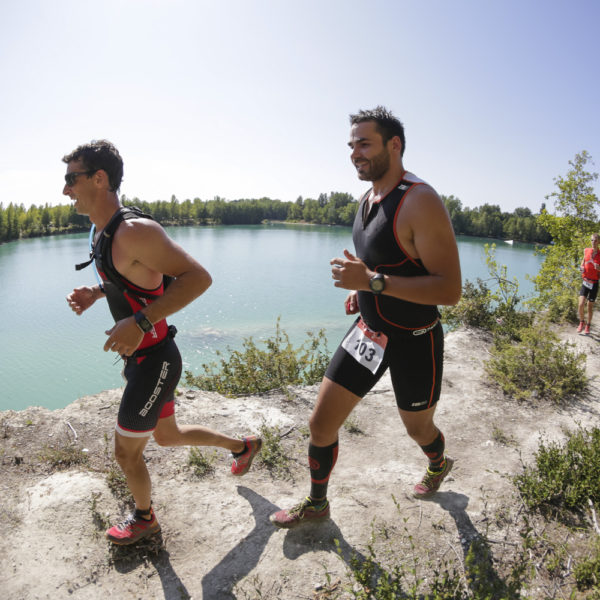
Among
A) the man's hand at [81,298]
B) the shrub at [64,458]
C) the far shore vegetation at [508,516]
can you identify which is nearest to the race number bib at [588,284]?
the far shore vegetation at [508,516]

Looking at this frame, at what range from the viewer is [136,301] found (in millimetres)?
2449

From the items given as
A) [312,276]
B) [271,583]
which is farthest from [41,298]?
[271,583]

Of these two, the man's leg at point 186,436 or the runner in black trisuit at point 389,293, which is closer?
the runner in black trisuit at point 389,293

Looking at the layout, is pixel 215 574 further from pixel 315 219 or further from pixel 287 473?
pixel 315 219

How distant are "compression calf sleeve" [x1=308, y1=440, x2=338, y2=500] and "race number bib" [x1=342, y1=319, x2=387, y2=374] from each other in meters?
0.64

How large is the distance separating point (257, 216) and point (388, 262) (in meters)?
130

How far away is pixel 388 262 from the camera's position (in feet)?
8.07

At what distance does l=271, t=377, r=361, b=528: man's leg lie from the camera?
2.61m

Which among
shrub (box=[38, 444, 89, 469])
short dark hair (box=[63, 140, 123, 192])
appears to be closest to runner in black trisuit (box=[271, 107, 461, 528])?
short dark hair (box=[63, 140, 123, 192])

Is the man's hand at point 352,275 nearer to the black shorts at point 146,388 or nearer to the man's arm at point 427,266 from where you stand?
the man's arm at point 427,266

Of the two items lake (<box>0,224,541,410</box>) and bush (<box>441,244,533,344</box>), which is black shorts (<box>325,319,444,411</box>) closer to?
bush (<box>441,244,533,344</box>)

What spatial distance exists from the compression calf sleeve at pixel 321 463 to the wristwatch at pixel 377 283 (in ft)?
3.90

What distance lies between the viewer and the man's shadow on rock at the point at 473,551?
2.14 m

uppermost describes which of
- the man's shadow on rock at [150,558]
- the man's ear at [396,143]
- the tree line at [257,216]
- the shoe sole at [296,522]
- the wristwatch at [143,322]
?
the tree line at [257,216]
